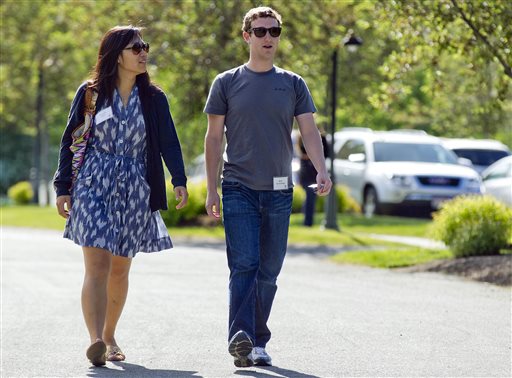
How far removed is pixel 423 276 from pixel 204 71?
940 centimetres

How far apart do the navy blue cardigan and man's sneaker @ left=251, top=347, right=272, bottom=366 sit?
0.96m

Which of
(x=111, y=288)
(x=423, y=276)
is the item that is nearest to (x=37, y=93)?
(x=423, y=276)

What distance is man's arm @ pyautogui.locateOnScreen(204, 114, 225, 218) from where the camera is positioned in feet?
24.8

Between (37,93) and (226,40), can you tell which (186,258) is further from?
(37,93)

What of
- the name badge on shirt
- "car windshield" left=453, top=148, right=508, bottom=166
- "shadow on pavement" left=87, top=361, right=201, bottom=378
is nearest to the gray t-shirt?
the name badge on shirt

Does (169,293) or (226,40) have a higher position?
(226,40)

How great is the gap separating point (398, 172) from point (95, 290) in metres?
17.2

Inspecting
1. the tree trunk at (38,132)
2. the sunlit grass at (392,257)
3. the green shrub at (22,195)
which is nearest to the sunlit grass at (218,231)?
the sunlit grass at (392,257)

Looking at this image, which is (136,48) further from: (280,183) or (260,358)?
(260,358)

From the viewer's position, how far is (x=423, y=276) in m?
13.9

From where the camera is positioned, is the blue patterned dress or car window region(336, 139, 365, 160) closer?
the blue patterned dress

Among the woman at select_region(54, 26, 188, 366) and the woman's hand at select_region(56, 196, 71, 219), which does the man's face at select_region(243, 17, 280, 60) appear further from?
the woman's hand at select_region(56, 196, 71, 219)

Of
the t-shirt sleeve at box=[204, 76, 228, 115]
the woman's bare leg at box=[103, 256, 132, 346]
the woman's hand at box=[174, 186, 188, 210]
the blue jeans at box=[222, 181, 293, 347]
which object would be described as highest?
the t-shirt sleeve at box=[204, 76, 228, 115]

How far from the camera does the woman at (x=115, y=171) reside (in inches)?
293
